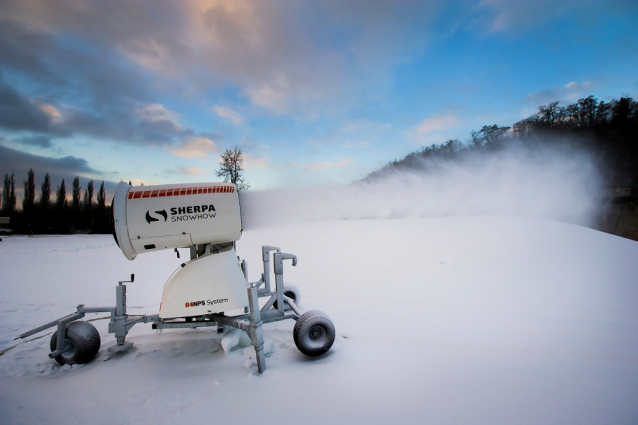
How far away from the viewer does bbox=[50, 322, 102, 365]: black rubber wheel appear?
2.95 meters

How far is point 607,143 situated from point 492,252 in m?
16.5

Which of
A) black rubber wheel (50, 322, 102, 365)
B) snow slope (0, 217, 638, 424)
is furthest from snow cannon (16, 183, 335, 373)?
snow slope (0, 217, 638, 424)

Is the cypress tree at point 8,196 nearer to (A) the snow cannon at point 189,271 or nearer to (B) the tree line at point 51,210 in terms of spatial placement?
(B) the tree line at point 51,210

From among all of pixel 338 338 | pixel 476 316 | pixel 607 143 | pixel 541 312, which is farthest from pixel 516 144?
pixel 338 338

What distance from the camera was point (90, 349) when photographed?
300cm

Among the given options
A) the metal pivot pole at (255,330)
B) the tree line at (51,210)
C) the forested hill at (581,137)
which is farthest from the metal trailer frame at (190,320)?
the tree line at (51,210)

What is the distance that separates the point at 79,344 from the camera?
9.67ft

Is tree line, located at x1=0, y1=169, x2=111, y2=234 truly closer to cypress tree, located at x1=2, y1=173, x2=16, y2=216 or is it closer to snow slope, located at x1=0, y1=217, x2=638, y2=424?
cypress tree, located at x1=2, y1=173, x2=16, y2=216

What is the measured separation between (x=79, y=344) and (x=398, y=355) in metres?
3.92

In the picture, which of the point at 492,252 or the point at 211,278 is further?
the point at 492,252

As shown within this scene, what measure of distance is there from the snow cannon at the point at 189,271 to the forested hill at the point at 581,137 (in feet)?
40.1

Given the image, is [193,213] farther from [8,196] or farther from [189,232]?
[8,196]

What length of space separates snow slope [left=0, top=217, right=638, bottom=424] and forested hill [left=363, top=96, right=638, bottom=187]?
883cm

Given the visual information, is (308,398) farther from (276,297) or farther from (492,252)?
(492,252)
